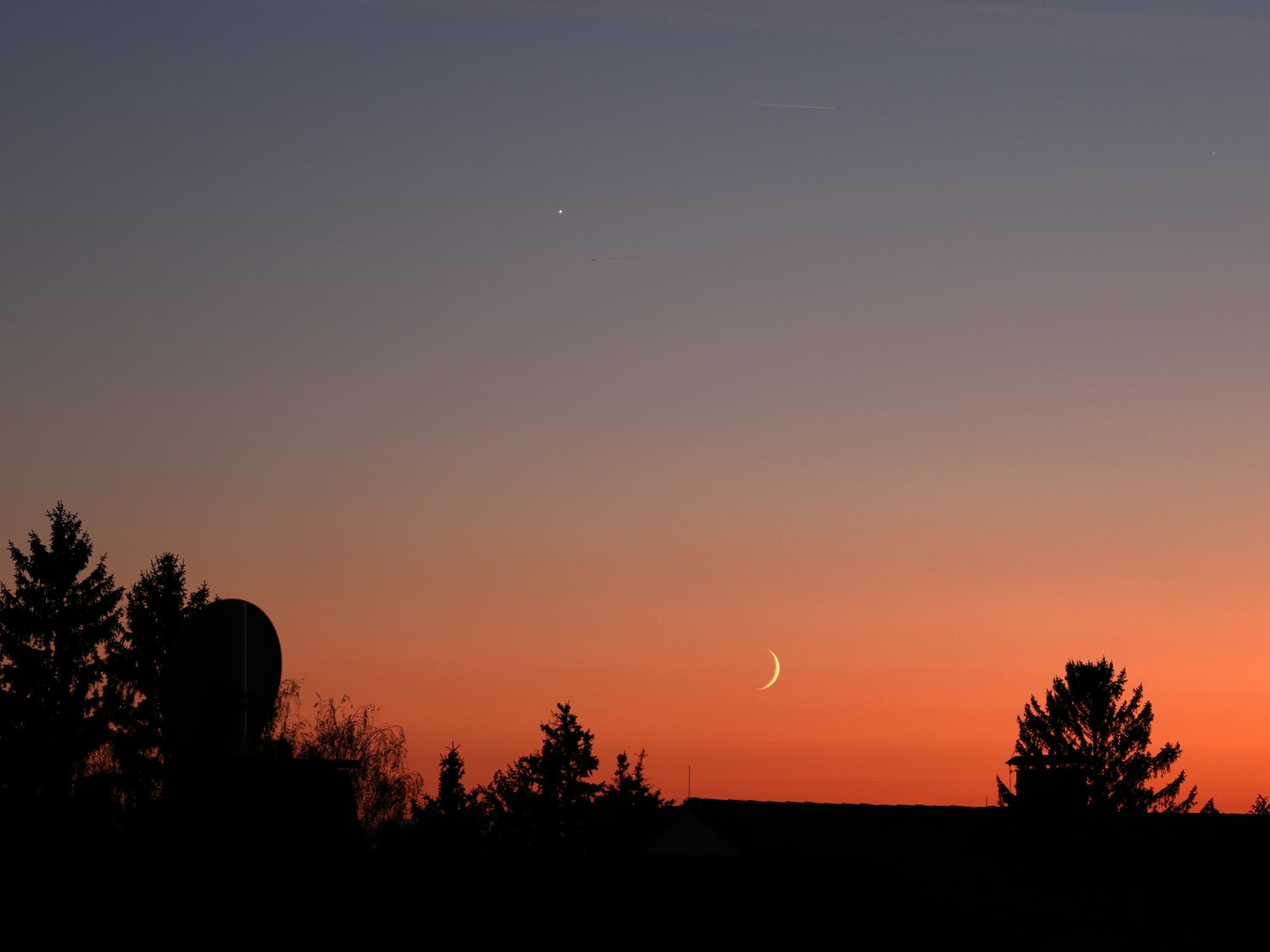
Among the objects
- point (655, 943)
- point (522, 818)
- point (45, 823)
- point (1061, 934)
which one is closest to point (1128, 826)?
point (1061, 934)

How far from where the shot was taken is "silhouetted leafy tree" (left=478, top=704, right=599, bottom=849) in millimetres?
95812

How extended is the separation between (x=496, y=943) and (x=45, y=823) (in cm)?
5996

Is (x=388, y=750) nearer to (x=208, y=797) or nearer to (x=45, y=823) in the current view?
(x=45, y=823)

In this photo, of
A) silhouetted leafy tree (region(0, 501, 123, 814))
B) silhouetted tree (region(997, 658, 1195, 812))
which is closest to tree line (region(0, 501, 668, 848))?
silhouetted leafy tree (region(0, 501, 123, 814))

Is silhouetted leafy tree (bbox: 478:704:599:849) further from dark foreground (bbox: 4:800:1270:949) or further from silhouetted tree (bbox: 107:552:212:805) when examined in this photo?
dark foreground (bbox: 4:800:1270:949)

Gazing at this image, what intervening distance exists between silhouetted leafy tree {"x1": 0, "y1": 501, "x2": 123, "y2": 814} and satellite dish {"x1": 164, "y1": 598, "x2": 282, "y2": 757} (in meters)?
58.0

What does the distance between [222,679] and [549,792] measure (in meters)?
82.5

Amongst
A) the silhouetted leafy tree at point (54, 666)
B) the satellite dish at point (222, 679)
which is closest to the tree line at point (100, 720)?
the silhouetted leafy tree at point (54, 666)

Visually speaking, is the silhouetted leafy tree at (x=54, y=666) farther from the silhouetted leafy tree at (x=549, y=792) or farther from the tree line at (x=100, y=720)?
the silhouetted leafy tree at (x=549, y=792)

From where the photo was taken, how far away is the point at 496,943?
611 inches

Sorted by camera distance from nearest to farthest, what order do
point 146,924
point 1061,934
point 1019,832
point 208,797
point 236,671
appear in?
point 146,924, point 208,797, point 236,671, point 1061,934, point 1019,832

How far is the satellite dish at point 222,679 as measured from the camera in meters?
Result: 17.5

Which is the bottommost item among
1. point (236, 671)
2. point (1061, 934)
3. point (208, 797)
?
point (1061, 934)

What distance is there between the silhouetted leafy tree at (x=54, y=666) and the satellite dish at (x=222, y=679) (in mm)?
57966
